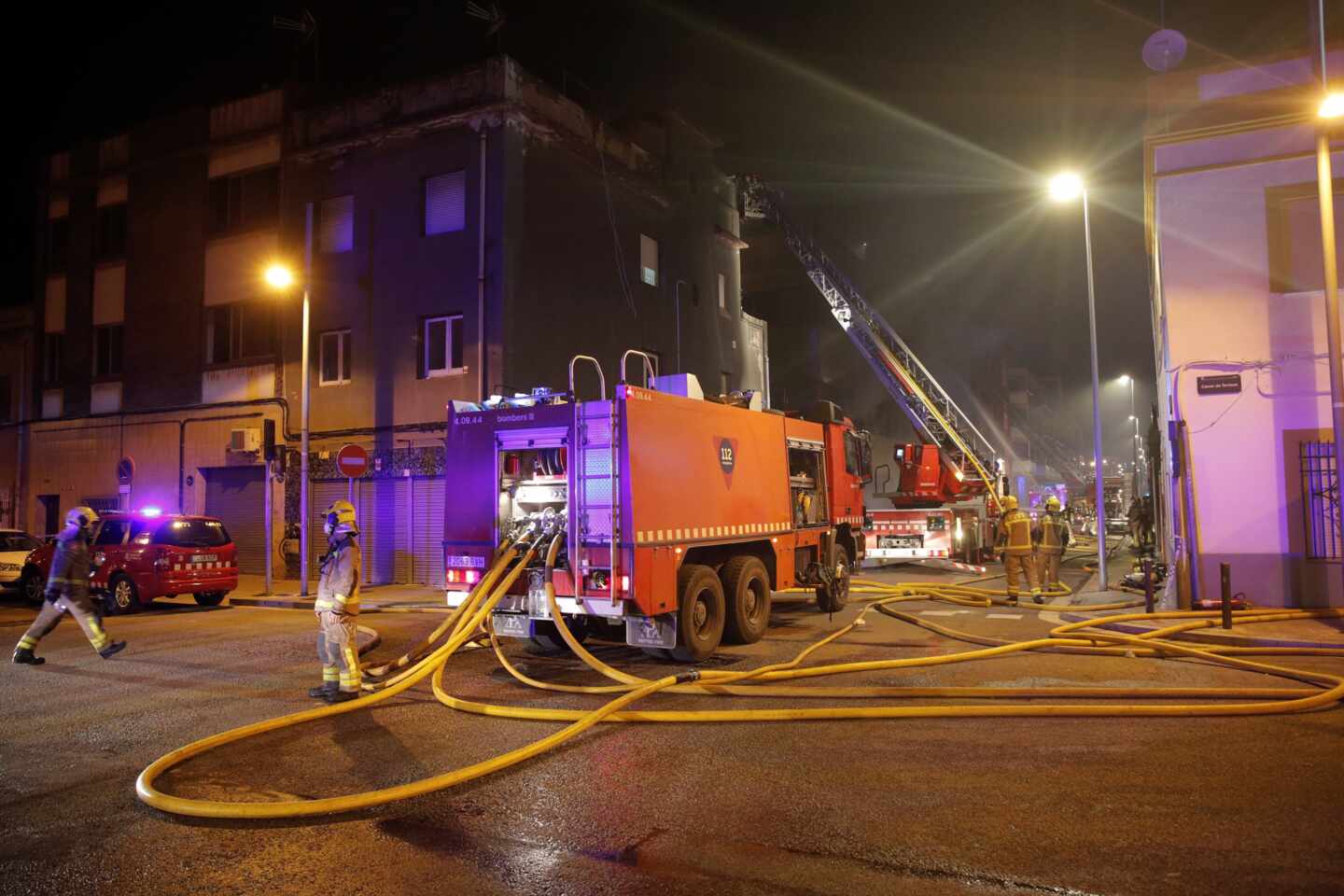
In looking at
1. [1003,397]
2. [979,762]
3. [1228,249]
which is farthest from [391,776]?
[1003,397]

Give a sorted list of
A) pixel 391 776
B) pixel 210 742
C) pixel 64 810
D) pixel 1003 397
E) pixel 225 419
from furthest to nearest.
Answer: pixel 1003 397 < pixel 225 419 < pixel 210 742 < pixel 391 776 < pixel 64 810

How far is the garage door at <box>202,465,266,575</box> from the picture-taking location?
21.4 m

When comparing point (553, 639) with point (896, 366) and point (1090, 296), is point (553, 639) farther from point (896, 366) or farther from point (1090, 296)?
point (896, 366)

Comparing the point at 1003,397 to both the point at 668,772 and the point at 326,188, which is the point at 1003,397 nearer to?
the point at 326,188

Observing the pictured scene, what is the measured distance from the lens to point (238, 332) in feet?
72.5

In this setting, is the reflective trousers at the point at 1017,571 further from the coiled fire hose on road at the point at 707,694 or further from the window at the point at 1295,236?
the window at the point at 1295,236

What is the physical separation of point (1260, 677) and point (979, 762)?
4318mm

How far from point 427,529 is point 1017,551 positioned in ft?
39.1

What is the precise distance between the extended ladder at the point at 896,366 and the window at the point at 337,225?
13.6 metres

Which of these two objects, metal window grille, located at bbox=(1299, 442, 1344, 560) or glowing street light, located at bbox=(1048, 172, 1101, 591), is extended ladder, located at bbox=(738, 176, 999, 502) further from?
metal window grille, located at bbox=(1299, 442, 1344, 560)

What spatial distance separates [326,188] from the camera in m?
20.8

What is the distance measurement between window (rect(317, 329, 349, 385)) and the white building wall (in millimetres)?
16815

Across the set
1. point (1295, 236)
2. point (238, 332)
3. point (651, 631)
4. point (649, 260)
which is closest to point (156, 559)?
point (238, 332)

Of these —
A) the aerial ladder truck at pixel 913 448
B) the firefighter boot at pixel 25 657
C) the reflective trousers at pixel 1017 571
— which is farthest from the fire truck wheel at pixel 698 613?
the aerial ladder truck at pixel 913 448
